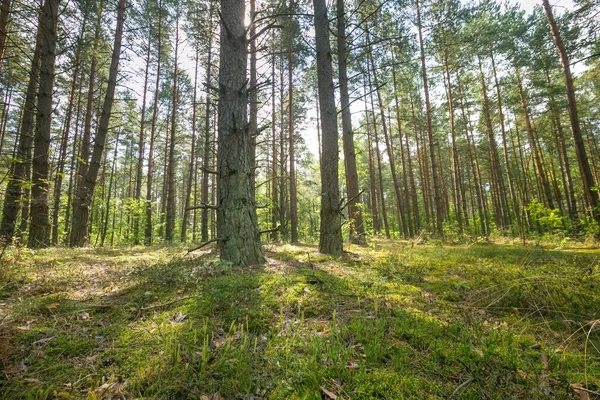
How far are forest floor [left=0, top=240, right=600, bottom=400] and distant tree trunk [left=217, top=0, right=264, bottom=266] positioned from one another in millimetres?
715

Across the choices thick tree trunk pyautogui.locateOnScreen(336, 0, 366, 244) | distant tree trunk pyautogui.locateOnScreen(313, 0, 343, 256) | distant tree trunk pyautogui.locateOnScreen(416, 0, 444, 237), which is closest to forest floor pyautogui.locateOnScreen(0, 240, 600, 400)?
distant tree trunk pyautogui.locateOnScreen(313, 0, 343, 256)

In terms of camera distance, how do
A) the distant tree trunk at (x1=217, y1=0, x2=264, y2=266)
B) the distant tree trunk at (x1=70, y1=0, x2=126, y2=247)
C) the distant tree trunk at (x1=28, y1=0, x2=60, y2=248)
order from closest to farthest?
the distant tree trunk at (x1=217, y1=0, x2=264, y2=266) → the distant tree trunk at (x1=28, y1=0, x2=60, y2=248) → the distant tree trunk at (x1=70, y1=0, x2=126, y2=247)

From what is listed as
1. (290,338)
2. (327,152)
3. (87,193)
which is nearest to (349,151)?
(327,152)

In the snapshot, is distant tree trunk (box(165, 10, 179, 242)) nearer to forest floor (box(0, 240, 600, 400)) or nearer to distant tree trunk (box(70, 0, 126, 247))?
distant tree trunk (box(70, 0, 126, 247))

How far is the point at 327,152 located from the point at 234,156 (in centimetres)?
270

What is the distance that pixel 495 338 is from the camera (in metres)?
1.96

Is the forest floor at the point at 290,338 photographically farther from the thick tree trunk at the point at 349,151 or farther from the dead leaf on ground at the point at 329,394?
the thick tree trunk at the point at 349,151

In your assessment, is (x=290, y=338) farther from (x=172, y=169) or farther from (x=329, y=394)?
(x=172, y=169)

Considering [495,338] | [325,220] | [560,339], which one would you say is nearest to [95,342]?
[495,338]

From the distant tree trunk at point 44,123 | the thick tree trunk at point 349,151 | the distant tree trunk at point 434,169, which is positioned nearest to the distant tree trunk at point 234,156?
the thick tree trunk at point 349,151

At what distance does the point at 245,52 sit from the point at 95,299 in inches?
179

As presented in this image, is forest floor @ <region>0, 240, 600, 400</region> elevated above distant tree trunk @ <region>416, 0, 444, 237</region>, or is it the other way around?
distant tree trunk @ <region>416, 0, 444, 237</region>

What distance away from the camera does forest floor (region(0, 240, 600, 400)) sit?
1.43 meters

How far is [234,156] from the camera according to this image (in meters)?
4.27
